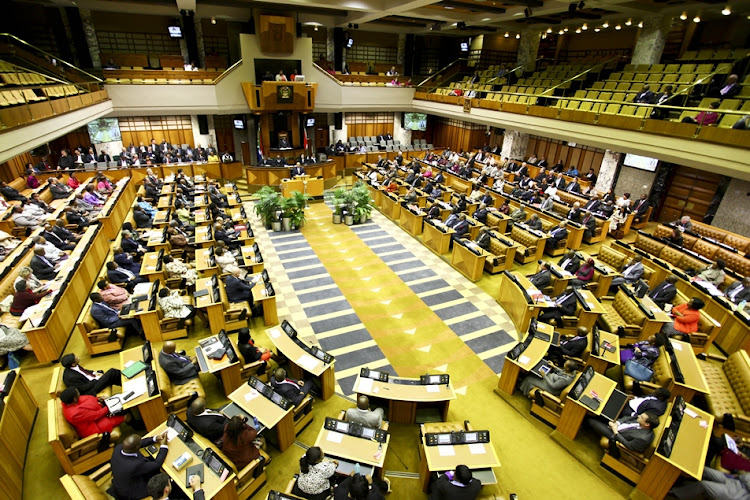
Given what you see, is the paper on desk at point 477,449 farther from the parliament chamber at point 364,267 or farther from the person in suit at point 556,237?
the person in suit at point 556,237

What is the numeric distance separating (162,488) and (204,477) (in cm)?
43

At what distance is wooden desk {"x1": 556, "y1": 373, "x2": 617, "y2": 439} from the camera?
5.26m

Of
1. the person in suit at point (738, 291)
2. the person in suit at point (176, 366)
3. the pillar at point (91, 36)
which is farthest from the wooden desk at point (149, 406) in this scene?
the pillar at point (91, 36)

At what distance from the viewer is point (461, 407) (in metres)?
6.05

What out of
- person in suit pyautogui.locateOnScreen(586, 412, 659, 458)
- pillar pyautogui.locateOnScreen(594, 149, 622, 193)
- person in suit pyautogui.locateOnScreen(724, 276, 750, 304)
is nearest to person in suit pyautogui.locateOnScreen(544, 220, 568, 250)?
person in suit pyautogui.locateOnScreen(724, 276, 750, 304)

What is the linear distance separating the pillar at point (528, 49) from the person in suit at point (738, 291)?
15349mm

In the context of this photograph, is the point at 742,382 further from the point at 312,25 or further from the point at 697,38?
the point at 312,25

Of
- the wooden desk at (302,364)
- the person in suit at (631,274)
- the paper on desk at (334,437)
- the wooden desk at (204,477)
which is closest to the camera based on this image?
the wooden desk at (204,477)

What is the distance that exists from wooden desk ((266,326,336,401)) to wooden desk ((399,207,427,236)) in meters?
7.26

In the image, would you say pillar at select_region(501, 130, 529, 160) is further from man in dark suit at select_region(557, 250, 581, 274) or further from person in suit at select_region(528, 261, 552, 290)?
person in suit at select_region(528, 261, 552, 290)

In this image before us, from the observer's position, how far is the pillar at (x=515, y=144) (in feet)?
64.7

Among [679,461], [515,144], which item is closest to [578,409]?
[679,461]

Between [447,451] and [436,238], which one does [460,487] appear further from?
[436,238]

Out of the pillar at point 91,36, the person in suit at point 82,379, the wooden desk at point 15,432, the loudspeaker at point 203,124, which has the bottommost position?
the wooden desk at point 15,432
